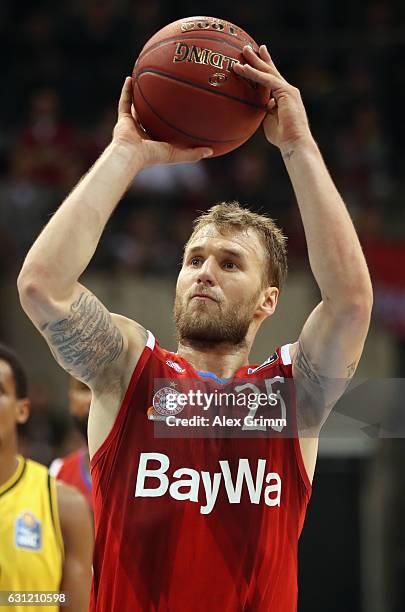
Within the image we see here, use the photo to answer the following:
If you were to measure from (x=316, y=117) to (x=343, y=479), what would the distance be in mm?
4050

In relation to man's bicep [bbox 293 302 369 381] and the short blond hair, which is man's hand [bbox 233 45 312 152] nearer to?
the short blond hair

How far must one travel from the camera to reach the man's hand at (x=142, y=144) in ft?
11.4

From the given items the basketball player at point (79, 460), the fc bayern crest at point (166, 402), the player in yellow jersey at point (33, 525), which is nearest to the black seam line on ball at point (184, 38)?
the fc bayern crest at point (166, 402)

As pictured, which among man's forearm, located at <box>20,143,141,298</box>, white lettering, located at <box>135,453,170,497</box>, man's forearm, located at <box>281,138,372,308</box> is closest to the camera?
man's forearm, located at <box>20,143,141,298</box>

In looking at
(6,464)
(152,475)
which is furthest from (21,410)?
(152,475)

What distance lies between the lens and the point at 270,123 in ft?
11.9

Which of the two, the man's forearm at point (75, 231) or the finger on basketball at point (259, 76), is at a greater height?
the finger on basketball at point (259, 76)

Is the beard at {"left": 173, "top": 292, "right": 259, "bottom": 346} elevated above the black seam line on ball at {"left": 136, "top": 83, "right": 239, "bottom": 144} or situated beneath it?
situated beneath

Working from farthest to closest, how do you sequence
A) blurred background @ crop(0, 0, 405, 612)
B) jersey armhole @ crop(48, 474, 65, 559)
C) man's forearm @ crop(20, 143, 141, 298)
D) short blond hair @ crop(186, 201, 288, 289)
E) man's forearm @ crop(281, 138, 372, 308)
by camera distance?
blurred background @ crop(0, 0, 405, 612)
jersey armhole @ crop(48, 474, 65, 559)
short blond hair @ crop(186, 201, 288, 289)
man's forearm @ crop(281, 138, 372, 308)
man's forearm @ crop(20, 143, 141, 298)

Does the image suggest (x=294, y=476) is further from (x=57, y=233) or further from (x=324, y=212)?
(x=57, y=233)

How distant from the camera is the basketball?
356cm

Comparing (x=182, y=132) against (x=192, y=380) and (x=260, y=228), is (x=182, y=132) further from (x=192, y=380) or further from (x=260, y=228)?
(x=192, y=380)

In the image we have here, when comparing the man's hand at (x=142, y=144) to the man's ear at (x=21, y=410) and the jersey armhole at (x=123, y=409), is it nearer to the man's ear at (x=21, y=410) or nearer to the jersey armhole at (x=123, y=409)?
the jersey armhole at (x=123, y=409)

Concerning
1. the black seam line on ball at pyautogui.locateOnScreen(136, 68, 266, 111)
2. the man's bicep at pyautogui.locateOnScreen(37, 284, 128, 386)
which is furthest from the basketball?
the man's bicep at pyautogui.locateOnScreen(37, 284, 128, 386)
